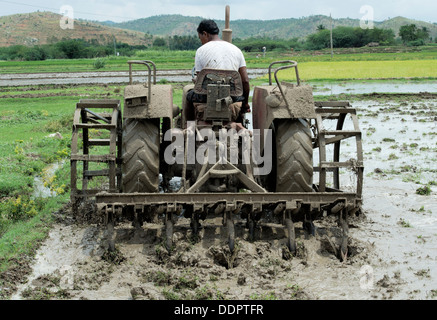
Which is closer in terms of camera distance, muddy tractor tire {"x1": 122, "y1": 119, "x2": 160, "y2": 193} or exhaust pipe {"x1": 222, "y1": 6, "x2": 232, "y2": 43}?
muddy tractor tire {"x1": 122, "y1": 119, "x2": 160, "y2": 193}

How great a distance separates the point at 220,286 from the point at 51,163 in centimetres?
692

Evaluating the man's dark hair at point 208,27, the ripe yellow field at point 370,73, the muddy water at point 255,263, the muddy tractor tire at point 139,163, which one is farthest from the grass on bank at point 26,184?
the ripe yellow field at point 370,73

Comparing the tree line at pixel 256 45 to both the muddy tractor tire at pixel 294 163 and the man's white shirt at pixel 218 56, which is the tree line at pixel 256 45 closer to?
the man's white shirt at pixel 218 56

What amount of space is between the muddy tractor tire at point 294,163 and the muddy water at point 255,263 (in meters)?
0.54

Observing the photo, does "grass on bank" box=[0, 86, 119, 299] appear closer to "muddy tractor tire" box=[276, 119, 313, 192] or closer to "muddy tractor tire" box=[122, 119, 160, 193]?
"muddy tractor tire" box=[122, 119, 160, 193]

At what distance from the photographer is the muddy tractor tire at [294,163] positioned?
236 inches

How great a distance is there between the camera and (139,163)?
5.94m

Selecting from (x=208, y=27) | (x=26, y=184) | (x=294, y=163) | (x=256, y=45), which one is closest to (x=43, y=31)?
(x=256, y=45)

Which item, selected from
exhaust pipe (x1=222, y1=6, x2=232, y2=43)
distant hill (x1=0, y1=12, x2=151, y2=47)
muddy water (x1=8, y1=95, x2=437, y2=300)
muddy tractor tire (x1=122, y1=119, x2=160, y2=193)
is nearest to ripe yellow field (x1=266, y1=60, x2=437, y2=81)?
exhaust pipe (x1=222, y1=6, x2=232, y2=43)

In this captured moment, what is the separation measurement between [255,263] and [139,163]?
1.71m

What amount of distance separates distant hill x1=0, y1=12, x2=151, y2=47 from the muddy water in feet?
499

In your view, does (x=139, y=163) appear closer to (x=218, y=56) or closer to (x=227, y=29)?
(x=218, y=56)

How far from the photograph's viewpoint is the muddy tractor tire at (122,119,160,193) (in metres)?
5.96
